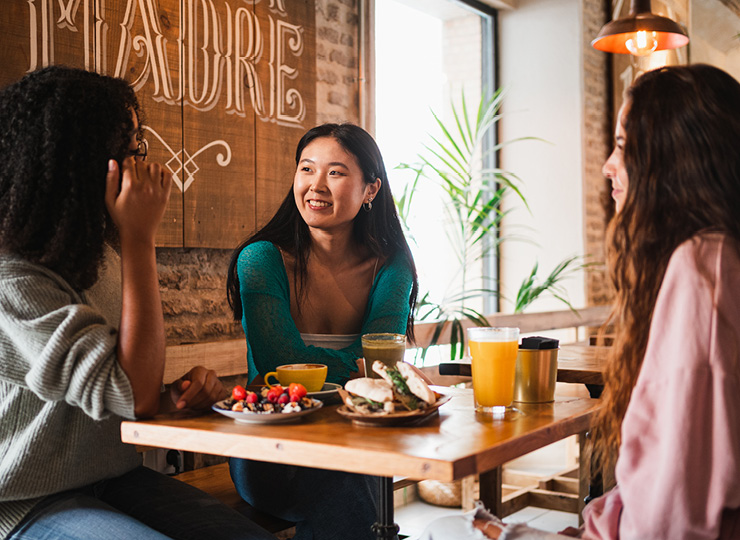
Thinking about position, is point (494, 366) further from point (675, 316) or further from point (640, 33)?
point (640, 33)

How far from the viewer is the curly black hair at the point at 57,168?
1.55 metres

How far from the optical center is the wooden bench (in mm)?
2152

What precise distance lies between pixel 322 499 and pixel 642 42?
2.71 meters

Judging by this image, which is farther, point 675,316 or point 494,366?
point 494,366

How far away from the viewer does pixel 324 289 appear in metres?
2.34

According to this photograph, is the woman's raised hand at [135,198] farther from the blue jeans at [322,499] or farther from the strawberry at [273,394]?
the blue jeans at [322,499]

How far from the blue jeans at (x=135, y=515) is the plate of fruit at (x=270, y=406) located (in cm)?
29

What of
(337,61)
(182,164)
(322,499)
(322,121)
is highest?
(337,61)

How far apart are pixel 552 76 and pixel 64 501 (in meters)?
4.99

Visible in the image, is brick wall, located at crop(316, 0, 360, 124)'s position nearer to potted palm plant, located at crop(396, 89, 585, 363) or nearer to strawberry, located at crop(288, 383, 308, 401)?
potted palm plant, located at crop(396, 89, 585, 363)

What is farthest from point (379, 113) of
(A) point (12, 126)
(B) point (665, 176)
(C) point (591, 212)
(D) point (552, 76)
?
(B) point (665, 176)

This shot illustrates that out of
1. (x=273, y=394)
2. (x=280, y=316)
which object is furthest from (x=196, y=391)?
(x=280, y=316)

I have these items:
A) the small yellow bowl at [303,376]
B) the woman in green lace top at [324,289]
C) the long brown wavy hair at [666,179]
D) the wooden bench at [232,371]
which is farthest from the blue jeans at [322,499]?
the long brown wavy hair at [666,179]

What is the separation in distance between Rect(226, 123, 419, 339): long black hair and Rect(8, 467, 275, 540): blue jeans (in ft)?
2.21
